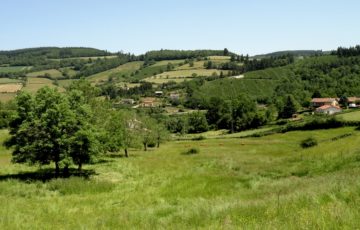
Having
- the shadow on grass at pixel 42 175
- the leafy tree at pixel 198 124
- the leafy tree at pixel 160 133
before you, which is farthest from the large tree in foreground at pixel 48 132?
the leafy tree at pixel 198 124

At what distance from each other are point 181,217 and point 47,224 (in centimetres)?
623

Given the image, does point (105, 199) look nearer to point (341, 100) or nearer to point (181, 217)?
point (181, 217)

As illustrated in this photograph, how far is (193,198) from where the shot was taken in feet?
83.1

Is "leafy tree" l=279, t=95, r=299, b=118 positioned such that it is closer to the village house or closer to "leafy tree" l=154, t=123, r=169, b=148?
the village house

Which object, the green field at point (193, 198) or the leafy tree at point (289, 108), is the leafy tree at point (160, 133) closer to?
the green field at point (193, 198)

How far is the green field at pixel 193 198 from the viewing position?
12.6m

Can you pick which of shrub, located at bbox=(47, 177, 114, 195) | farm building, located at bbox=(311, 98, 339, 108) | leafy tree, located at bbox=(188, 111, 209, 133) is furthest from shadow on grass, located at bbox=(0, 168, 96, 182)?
farm building, located at bbox=(311, 98, 339, 108)

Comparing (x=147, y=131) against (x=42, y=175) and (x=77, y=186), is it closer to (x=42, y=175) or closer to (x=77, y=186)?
(x=42, y=175)

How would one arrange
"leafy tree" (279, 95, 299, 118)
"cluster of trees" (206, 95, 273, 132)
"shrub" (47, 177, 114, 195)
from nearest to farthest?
"shrub" (47, 177, 114, 195)
"cluster of trees" (206, 95, 273, 132)
"leafy tree" (279, 95, 299, 118)

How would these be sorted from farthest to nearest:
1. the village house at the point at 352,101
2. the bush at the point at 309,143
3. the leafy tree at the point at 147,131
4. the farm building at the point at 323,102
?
1. the farm building at the point at 323,102
2. the village house at the point at 352,101
3. the leafy tree at the point at 147,131
4. the bush at the point at 309,143

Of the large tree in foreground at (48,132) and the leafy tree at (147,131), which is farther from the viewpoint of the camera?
the leafy tree at (147,131)

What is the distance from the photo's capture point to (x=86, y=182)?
3744cm

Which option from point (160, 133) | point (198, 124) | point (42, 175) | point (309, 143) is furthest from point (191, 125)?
point (42, 175)

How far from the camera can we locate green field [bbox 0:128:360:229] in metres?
12.6
